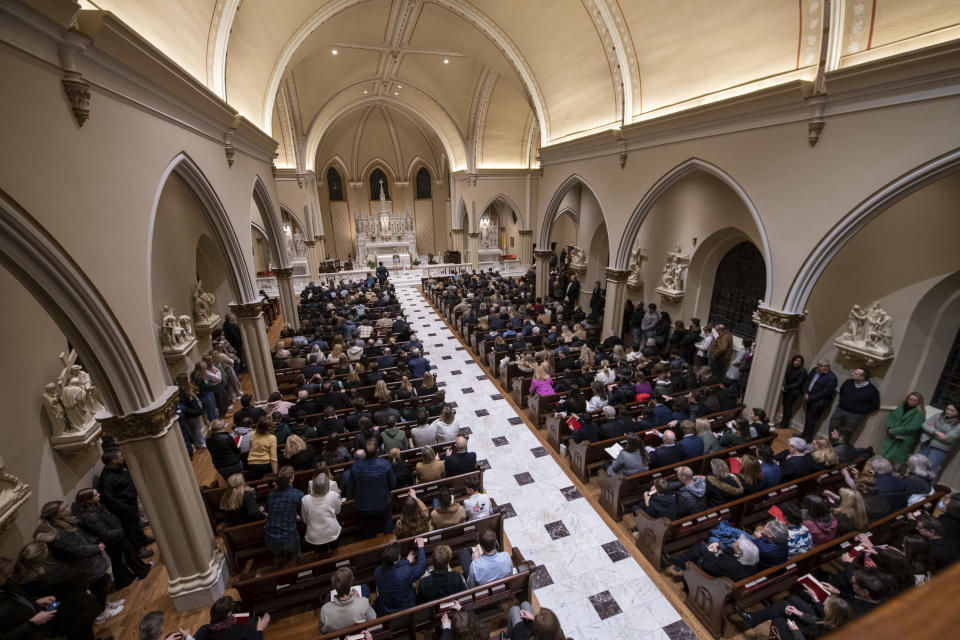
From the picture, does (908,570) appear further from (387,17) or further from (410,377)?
(387,17)

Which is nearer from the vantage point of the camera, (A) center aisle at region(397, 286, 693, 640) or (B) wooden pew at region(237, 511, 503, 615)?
(B) wooden pew at region(237, 511, 503, 615)

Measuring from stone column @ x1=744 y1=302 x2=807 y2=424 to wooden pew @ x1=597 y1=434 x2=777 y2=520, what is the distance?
1.82m

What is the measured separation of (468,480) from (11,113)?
5.47 metres

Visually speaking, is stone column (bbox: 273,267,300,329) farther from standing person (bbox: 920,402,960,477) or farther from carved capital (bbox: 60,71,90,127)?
standing person (bbox: 920,402,960,477)

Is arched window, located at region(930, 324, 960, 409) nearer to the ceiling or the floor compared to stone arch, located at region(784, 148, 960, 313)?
nearer to the floor

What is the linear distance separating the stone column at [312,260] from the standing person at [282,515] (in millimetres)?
16179

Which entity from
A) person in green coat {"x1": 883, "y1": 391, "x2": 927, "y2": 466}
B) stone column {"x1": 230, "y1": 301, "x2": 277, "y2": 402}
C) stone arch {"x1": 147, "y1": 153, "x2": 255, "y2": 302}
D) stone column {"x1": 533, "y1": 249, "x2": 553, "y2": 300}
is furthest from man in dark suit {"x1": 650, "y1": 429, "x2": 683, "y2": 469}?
stone column {"x1": 533, "y1": 249, "x2": 553, "y2": 300}

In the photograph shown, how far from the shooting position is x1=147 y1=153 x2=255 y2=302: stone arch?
5.78 m

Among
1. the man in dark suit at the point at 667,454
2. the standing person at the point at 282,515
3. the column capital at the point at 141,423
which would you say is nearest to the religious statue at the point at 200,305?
the column capital at the point at 141,423

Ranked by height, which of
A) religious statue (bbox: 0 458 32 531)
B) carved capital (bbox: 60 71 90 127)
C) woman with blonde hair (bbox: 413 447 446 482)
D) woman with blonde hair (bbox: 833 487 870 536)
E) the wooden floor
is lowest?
the wooden floor

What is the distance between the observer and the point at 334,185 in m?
27.1

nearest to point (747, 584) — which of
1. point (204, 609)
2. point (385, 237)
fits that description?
point (204, 609)

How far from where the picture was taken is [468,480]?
5.84 metres

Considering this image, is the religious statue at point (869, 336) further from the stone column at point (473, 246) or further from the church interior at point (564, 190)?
the stone column at point (473, 246)
